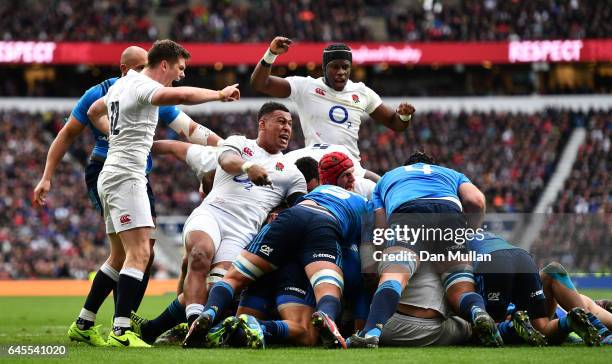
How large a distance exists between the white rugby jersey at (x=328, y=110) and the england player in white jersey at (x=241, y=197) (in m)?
1.21

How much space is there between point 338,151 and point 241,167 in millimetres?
1513

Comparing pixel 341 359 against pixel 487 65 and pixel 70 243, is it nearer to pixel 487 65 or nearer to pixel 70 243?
pixel 70 243

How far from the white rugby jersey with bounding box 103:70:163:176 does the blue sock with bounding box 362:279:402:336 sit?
2.22 meters

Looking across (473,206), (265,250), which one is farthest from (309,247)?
(473,206)

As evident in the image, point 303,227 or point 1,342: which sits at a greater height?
point 303,227

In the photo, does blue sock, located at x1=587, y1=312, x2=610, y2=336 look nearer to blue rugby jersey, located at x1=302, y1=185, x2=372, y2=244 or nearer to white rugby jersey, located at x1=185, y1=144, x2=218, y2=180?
blue rugby jersey, located at x1=302, y1=185, x2=372, y2=244

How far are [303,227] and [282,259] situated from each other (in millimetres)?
323

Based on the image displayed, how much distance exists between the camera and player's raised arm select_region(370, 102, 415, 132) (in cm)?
941

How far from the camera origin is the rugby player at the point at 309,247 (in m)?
7.21

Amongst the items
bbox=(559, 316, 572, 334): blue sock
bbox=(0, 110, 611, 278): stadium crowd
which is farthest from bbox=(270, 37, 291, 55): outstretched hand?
bbox=(0, 110, 611, 278): stadium crowd

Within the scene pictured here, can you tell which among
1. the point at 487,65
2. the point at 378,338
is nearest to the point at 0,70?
the point at 487,65

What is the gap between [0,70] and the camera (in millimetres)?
36562

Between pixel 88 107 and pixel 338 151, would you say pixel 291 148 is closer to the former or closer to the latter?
pixel 338 151

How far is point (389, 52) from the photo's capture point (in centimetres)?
3569
